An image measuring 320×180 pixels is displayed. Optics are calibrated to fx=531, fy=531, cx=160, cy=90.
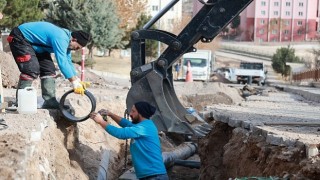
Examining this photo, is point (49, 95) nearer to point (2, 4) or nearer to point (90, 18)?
point (2, 4)

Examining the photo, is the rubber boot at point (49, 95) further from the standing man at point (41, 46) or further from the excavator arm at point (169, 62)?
the excavator arm at point (169, 62)

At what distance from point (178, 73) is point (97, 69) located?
581 centimetres

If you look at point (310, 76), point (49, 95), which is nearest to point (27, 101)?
point (49, 95)

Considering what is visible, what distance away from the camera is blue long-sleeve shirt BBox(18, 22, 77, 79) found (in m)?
7.14

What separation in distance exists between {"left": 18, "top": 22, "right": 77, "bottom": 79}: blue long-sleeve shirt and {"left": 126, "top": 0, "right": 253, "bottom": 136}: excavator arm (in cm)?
116

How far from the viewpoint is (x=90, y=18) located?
34094 mm

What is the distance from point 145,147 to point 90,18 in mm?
28505

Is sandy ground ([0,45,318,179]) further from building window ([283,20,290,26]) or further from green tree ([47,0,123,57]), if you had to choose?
building window ([283,20,290,26])

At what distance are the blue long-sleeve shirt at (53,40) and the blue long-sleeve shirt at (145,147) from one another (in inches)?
48.2

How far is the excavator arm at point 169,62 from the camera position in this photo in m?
8.03

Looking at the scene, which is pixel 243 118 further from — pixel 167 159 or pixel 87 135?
pixel 87 135

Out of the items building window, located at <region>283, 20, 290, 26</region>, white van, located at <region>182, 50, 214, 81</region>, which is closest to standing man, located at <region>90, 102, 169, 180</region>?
white van, located at <region>182, 50, 214, 81</region>

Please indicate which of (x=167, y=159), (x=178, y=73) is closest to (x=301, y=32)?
(x=178, y=73)

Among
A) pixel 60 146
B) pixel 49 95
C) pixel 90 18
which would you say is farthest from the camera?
pixel 90 18
